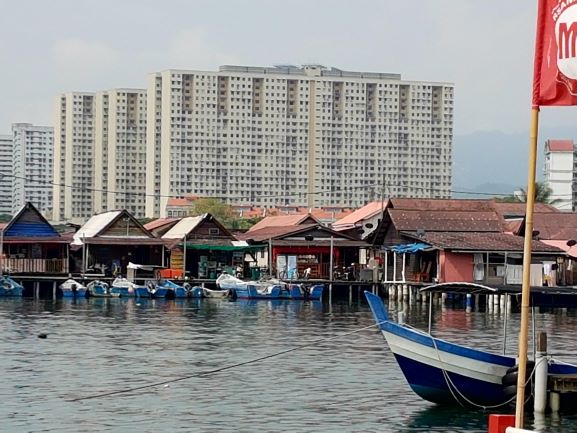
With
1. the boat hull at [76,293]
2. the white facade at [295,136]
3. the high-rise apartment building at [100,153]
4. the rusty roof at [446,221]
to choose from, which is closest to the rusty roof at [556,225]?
the rusty roof at [446,221]

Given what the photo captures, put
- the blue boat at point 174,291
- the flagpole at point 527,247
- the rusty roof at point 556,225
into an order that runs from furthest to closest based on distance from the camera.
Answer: the rusty roof at point 556,225
the blue boat at point 174,291
the flagpole at point 527,247

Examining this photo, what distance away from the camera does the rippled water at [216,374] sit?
22.7 m

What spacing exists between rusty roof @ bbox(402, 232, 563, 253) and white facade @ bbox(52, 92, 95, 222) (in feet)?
328

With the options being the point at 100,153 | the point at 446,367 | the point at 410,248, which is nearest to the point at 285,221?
the point at 410,248

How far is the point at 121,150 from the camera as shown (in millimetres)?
157875

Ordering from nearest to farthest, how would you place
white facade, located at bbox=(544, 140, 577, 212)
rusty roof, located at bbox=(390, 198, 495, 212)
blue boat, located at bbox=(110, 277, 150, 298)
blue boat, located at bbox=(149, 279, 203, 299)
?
blue boat, located at bbox=(149, 279, 203, 299) → blue boat, located at bbox=(110, 277, 150, 298) → rusty roof, located at bbox=(390, 198, 495, 212) → white facade, located at bbox=(544, 140, 577, 212)

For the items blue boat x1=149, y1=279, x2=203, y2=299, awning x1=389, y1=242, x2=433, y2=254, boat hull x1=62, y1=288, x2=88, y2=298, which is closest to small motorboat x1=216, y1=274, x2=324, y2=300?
blue boat x1=149, y1=279, x2=203, y2=299

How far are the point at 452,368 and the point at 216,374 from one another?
27.5 feet

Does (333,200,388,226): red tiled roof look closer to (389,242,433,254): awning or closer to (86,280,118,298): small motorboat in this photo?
(389,242,433,254): awning

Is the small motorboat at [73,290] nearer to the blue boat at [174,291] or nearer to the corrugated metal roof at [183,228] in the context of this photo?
the blue boat at [174,291]

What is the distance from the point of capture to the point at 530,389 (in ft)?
73.4

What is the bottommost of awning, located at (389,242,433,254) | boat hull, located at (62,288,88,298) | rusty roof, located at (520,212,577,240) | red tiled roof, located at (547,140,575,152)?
boat hull, located at (62,288,88,298)

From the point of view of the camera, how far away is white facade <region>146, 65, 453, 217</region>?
468ft

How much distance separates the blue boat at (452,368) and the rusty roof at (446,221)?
44.8 meters
